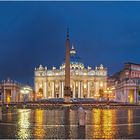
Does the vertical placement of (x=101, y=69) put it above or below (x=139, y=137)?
above

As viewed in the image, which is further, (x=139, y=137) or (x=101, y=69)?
(x=101, y=69)

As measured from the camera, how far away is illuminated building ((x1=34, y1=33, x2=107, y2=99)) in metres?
187

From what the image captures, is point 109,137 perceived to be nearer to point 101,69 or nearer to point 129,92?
point 129,92

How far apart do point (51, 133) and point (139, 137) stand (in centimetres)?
438

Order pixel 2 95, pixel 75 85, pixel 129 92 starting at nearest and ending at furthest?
1. pixel 129 92
2. pixel 2 95
3. pixel 75 85

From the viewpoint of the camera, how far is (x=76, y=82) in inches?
7402

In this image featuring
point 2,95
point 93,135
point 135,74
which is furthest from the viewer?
point 135,74

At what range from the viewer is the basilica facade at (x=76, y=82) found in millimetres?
186625

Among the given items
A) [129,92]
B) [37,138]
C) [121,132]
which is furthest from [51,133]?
[129,92]

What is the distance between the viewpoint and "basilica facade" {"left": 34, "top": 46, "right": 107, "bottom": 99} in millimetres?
186625

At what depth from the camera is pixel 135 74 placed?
172000 millimetres

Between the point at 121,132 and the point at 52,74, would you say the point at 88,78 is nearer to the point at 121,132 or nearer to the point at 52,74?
the point at 52,74

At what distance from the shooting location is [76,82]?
617 ft

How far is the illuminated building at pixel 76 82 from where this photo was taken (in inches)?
7347
